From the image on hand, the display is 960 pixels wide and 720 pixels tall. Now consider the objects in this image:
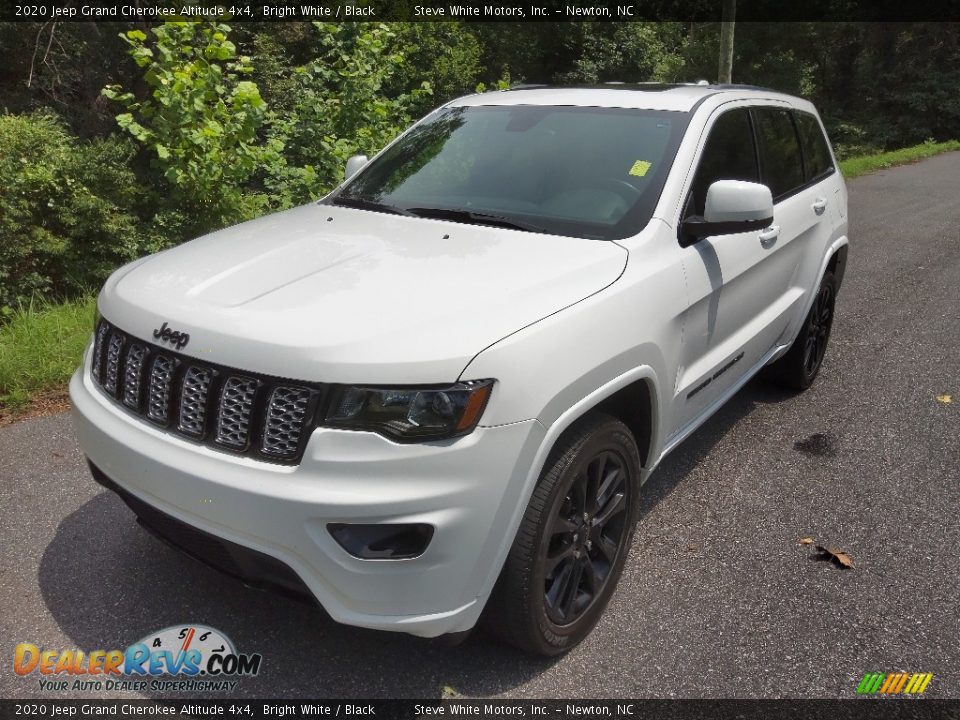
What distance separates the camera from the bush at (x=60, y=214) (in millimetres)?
5766

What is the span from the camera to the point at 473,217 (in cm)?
322

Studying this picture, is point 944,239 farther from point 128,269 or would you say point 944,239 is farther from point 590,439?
point 128,269

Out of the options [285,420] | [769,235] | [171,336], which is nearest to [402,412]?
[285,420]

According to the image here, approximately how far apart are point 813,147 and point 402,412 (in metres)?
3.76

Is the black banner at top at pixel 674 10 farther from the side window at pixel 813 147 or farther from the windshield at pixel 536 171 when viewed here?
the windshield at pixel 536 171

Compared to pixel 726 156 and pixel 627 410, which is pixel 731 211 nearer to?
pixel 726 156

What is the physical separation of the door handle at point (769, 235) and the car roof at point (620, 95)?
2.11 feet

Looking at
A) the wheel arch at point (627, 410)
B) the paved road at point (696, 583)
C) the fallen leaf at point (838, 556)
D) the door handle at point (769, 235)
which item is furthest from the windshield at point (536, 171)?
the fallen leaf at point (838, 556)

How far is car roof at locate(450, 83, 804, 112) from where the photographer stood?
11.9 ft

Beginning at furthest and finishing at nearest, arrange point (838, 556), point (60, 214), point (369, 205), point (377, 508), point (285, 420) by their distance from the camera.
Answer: point (60, 214) → point (369, 205) → point (838, 556) → point (285, 420) → point (377, 508)

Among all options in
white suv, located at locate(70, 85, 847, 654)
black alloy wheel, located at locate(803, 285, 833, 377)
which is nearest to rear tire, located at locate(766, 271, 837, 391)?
black alloy wheel, located at locate(803, 285, 833, 377)

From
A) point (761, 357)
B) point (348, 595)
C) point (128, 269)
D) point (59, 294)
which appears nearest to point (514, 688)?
point (348, 595)

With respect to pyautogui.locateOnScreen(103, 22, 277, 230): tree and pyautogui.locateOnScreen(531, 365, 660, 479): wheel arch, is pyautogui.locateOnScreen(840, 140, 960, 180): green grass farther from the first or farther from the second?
pyautogui.locateOnScreen(531, 365, 660, 479): wheel arch

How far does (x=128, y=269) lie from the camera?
2.98 meters
